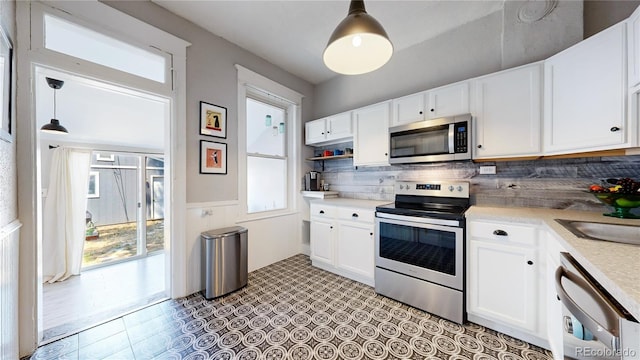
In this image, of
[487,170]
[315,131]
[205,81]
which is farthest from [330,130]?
[487,170]

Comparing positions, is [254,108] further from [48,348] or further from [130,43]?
[48,348]

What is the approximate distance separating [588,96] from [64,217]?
5.43 meters

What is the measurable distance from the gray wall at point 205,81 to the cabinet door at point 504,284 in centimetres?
257

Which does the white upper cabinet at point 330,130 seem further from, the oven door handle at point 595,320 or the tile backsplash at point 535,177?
the oven door handle at point 595,320

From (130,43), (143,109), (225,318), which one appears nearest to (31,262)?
(225,318)

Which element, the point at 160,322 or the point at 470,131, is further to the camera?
the point at 470,131

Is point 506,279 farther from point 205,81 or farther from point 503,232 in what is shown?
point 205,81

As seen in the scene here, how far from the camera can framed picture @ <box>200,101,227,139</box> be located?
7.97ft

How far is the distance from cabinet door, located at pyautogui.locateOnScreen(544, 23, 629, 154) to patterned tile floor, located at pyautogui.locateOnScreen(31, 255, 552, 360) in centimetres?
153

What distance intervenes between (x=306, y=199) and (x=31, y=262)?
2.76 meters

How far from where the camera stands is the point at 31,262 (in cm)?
157

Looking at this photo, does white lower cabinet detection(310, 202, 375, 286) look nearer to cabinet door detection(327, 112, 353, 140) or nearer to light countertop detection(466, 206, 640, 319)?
cabinet door detection(327, 112, 353, 140)

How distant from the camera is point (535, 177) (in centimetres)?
208

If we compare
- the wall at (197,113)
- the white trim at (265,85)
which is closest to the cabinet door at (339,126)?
the white trim at (265,85)
